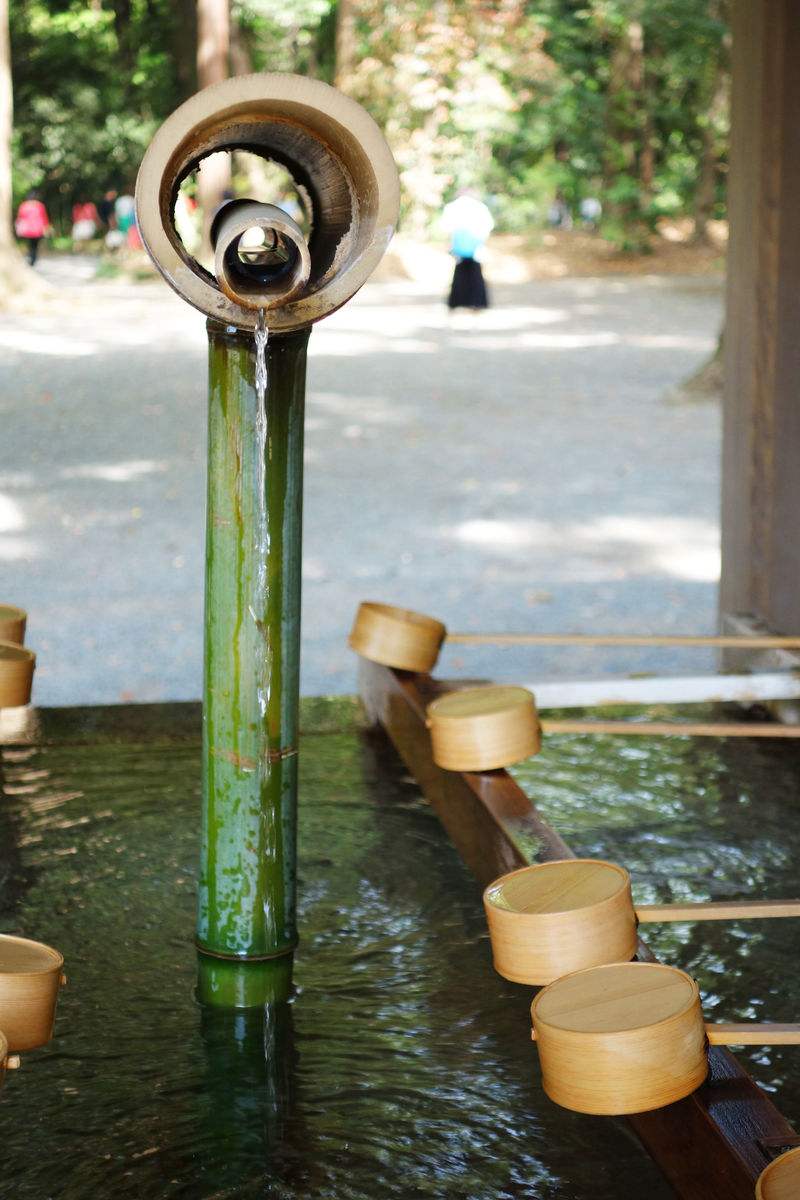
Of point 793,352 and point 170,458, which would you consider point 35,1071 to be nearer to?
point 793,352

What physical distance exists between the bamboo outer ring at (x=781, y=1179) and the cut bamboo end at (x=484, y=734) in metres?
1.20

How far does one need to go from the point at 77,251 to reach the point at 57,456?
80.4 feet

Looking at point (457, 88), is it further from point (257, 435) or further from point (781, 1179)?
point (781, 1179)

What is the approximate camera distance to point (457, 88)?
1076 inches

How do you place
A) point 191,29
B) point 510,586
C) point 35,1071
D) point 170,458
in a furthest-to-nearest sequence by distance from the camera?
point 191,29 → point 170,458 → point 510,586 → point 35,1071

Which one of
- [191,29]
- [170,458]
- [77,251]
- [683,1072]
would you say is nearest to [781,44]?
[683,1072]

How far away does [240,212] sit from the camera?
1897mm

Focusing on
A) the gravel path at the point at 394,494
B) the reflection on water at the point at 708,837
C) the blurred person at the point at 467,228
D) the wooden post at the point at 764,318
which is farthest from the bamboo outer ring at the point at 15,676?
the blurred person at the point at 467,228

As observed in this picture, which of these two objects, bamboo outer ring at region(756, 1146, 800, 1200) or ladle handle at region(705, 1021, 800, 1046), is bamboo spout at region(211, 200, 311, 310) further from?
bamboo outer ring at region(756, 1146, 800, 1200)

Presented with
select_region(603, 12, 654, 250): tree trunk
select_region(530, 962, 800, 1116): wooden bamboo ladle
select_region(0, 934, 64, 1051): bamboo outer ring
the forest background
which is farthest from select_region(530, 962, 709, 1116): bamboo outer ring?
select_region(603, 12, 654, 250): tree trunk

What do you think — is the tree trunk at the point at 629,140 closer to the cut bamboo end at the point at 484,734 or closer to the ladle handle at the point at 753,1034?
the cut bamboo end at the point at 484,734

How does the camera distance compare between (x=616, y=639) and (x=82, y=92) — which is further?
(x=82, y=92)

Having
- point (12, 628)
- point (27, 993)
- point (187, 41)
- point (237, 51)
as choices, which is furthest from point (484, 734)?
point (187, 41)

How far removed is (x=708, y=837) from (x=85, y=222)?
1311 inches
